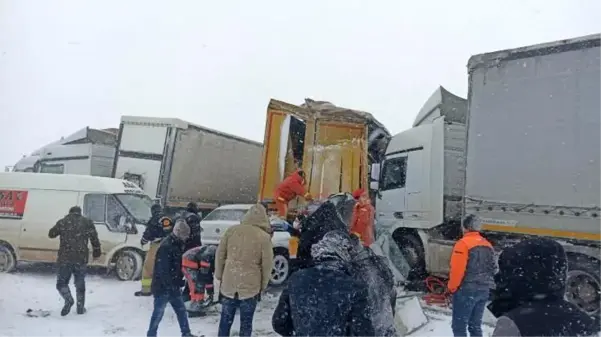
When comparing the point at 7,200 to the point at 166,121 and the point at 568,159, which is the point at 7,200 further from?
the point at 568,159

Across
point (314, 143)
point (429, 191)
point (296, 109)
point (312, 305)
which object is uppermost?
point (296, 109)

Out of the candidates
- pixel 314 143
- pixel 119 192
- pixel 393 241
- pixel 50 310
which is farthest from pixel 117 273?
pixel 393 241

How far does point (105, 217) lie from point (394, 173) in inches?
215

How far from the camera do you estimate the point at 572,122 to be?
655 centimetres

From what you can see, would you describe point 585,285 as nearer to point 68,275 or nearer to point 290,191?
point 290,191

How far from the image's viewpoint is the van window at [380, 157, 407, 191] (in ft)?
32.0

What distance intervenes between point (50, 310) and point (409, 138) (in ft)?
21.7

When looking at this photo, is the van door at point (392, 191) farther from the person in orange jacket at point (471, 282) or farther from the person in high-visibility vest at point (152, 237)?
the person in high-visibility vest at point (152, 237)

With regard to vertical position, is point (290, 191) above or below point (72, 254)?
above

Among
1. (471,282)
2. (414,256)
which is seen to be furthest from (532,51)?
(414,256)

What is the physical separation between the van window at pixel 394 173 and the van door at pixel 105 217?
16.3 ft

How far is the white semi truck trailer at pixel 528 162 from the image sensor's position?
250 inches

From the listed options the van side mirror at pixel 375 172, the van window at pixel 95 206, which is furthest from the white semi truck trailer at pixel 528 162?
the van window at pixel 95 206

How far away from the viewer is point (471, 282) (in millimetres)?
5250
